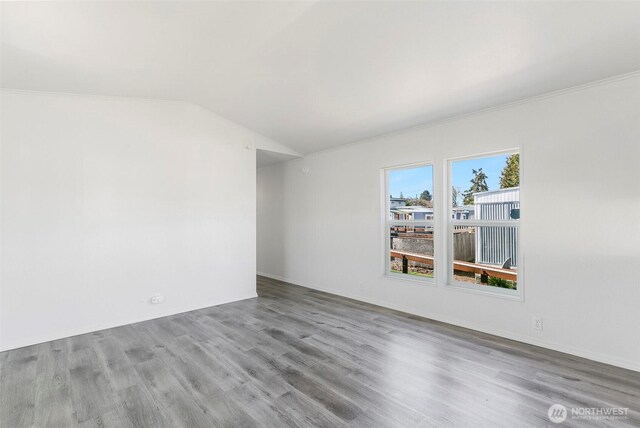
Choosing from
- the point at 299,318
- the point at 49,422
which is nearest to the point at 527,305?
the point at 299,318

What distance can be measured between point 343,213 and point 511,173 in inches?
99.0

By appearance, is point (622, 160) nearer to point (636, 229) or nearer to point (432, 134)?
point (636, 229)

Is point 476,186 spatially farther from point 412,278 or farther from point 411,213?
point 412,278

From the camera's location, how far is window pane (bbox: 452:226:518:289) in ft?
11.2

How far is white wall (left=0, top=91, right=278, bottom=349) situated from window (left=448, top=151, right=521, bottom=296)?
10.5 feet

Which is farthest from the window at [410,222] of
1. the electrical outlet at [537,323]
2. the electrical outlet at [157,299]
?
the electrical outlet at [157,299]

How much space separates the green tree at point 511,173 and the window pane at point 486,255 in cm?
50

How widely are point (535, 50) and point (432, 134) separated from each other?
64.7 inches

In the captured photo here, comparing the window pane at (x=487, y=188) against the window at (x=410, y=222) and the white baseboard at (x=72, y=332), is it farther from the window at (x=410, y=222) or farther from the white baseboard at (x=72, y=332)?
the white baseboard at (x=72, y=332)

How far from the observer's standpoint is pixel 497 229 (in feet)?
11.5

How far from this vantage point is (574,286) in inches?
114

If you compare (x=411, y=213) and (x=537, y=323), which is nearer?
(x=537, y=323)

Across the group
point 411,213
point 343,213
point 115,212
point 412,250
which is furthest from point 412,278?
point 115,212

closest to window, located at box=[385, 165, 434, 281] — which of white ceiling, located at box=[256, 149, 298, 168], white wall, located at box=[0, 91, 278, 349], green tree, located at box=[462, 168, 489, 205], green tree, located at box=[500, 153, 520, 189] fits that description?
green tree, located at box=[462, 168, 489, 205]
